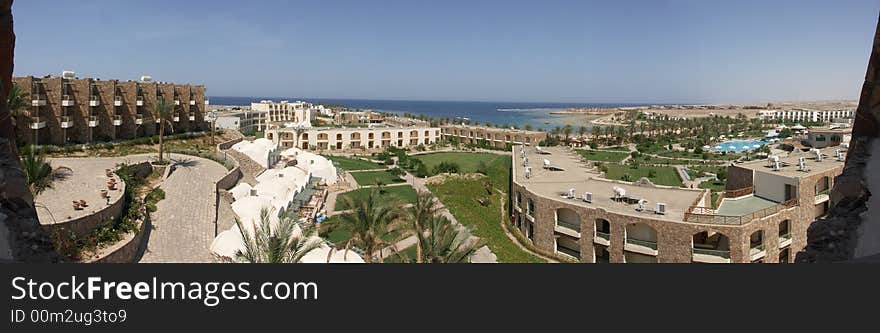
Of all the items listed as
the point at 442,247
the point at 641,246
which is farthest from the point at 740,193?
the point at 442,247

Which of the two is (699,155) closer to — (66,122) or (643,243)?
(643,243)

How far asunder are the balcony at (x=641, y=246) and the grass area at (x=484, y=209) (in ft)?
12.0

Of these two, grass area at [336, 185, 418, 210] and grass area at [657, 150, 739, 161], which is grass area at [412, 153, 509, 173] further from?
grass area at [657, 150, 739, 161]

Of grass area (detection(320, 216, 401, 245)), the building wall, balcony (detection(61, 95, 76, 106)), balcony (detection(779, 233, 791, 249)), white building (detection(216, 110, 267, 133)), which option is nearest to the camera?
the building wall

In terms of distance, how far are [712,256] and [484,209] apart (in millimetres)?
14118

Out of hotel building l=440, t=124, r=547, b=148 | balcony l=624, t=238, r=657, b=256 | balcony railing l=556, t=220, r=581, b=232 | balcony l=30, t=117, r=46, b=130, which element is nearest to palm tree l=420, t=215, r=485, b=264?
balcony l=624, t=238, r=657, b=256

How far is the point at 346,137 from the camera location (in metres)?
65.3

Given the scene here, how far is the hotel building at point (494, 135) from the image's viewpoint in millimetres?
73938

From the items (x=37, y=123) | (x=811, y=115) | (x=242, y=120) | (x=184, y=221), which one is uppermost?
(x=811, y=115)

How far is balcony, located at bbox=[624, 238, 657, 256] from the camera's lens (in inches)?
738

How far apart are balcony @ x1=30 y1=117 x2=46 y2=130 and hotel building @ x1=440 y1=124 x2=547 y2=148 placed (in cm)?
5114

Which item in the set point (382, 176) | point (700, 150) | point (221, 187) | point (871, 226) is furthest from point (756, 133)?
point (871, 226)

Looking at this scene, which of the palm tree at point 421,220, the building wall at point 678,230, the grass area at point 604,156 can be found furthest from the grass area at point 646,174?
A: the palm tree at point 421,220

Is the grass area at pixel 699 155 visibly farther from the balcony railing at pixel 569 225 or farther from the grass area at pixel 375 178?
the balcony railing at pixel 569 225
